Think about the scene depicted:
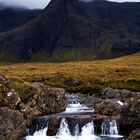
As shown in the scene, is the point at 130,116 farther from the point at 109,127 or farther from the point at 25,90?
the point at 25,90

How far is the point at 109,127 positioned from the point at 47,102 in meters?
17.5

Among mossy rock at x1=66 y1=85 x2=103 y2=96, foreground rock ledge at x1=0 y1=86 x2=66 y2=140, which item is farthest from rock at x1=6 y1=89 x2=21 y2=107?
mossy rock at x1=66 y1=85 x2=103 y2=96

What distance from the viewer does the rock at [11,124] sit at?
2648 inches

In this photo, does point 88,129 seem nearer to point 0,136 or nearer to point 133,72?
point 0,136

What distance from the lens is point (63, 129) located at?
78250mm

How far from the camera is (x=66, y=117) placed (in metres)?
79.9

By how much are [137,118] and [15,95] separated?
76.4ft

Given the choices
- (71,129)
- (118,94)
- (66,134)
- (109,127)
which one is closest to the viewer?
(109,127)

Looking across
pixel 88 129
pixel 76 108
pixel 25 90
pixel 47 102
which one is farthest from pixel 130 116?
pixel 76 108

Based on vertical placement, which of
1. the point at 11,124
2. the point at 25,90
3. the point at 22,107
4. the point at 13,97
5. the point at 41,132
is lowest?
the point at 41,132

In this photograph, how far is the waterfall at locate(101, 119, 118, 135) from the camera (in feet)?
253

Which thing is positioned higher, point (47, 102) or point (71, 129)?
point (47, 102)

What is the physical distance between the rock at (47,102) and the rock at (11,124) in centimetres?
1065

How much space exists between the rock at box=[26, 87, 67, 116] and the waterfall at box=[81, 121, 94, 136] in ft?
39.3
